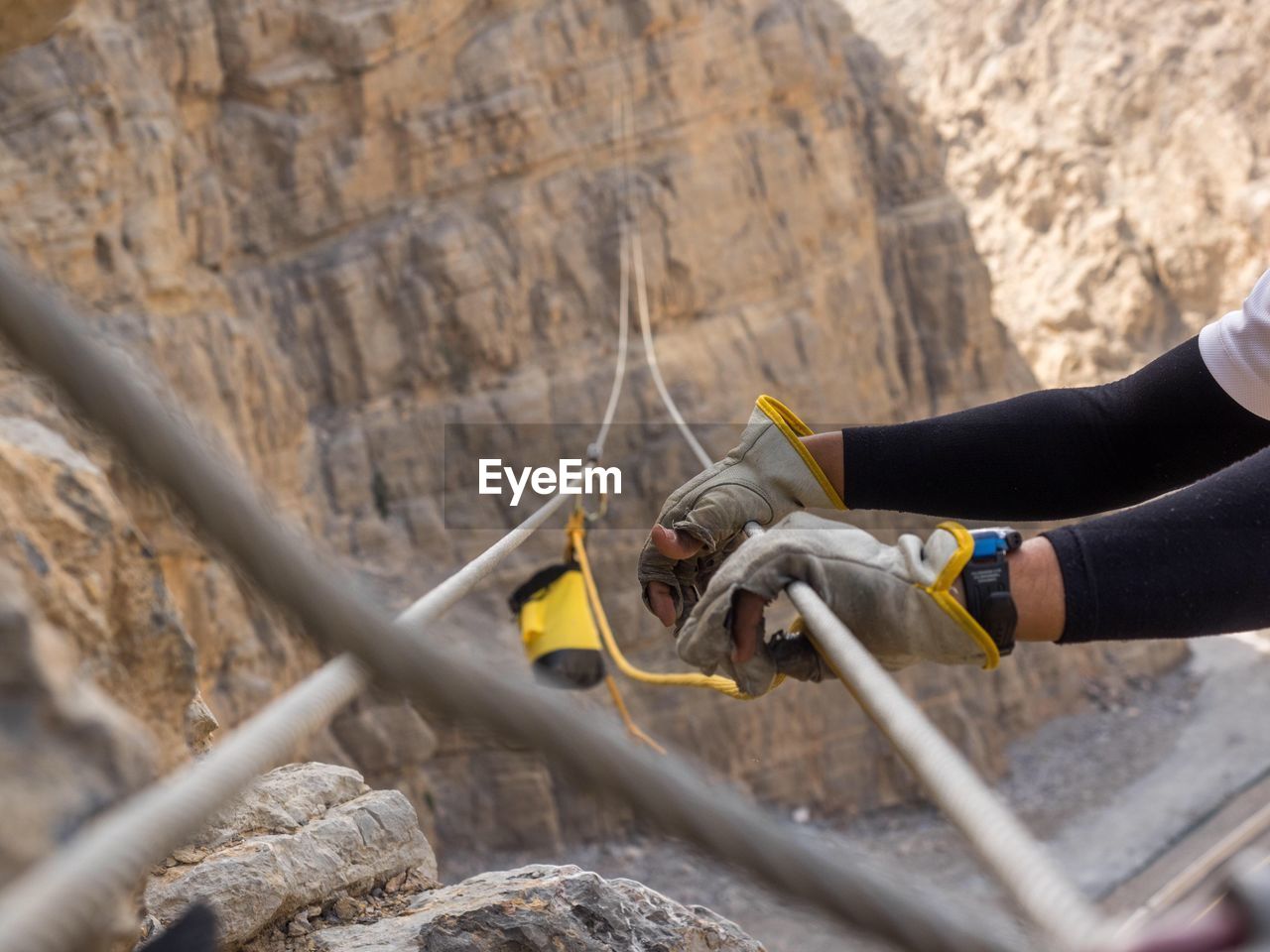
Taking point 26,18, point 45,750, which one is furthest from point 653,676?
point 26,18

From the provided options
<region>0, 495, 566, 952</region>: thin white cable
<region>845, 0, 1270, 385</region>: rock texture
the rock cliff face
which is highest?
<region>845, 0, 1270, 385</region>: rock texture

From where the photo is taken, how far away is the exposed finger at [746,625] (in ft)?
3.96

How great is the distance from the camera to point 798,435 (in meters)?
1.70

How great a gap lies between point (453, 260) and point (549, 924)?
19.9 feet

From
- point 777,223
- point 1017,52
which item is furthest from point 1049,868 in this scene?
point 1017,52

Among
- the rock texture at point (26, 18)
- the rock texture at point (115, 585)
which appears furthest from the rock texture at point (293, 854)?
the rock texture at point (26, 18)

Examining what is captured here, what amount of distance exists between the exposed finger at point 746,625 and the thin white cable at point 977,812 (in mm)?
169

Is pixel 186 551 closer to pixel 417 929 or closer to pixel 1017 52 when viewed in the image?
pixel 417 929

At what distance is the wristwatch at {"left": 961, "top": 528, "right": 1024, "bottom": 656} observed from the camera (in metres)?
1.16

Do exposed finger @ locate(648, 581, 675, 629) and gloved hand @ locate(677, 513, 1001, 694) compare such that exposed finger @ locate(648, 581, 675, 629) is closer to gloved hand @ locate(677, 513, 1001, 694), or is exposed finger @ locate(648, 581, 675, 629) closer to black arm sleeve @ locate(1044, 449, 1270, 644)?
gloved hand @ locate(677, 513, 1001, 694)

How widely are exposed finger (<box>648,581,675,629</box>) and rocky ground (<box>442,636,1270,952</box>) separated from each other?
4898 mm

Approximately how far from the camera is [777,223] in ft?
26.1

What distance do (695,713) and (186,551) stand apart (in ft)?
11.9

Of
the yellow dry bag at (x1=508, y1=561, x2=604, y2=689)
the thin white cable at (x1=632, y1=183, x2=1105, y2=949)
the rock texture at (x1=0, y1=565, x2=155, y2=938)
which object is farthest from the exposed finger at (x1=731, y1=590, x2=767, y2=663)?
the yellow dry bag at (x1=508, y1=561, x2=604, y2=689)
